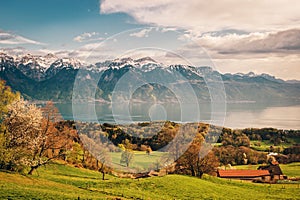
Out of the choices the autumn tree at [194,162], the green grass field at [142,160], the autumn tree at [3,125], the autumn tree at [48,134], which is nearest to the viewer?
the autumn tree at [3,125]

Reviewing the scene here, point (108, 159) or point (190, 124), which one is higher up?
point (190, 124)

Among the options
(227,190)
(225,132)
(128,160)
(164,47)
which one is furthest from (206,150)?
(225,132)

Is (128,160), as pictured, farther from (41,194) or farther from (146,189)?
(41,194)

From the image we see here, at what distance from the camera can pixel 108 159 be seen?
93.1ft

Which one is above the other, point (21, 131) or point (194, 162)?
point (21, 131)

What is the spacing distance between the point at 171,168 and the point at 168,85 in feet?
52.5

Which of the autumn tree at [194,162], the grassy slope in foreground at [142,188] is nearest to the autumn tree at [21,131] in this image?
the grassy slope in foreground at [142,188]

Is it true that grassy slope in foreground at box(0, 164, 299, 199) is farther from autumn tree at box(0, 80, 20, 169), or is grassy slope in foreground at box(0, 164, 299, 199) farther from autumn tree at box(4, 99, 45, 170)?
autumn tree at box(4, 99, 45, 170)

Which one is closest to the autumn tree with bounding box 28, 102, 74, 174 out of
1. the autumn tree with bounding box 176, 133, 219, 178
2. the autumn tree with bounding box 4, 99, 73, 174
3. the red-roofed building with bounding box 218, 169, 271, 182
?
the autumn tree with bounding box 4, 99, 73, 174

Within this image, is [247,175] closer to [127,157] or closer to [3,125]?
[127,157]

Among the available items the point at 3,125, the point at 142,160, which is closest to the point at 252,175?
the point at 142,160

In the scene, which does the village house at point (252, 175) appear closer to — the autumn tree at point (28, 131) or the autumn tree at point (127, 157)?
the autumn tree at point (127, 157)

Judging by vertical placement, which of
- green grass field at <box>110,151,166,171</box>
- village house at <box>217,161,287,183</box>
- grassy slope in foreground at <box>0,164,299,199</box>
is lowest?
village house at <box>217,161,287,183</box>

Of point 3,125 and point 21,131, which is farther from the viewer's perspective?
point 21,131
